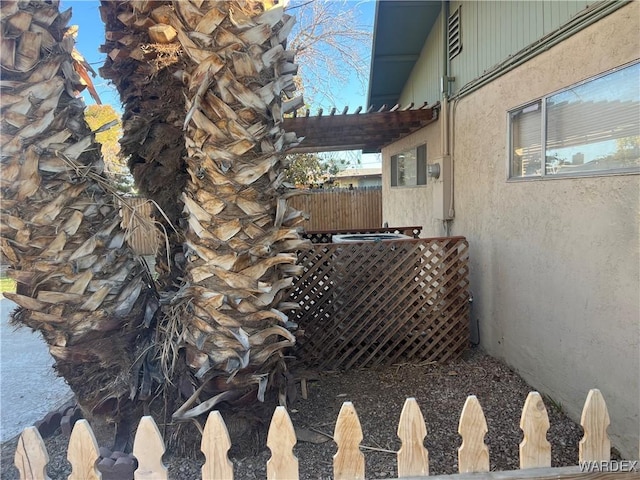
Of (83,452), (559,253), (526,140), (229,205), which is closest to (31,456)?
(83,452)

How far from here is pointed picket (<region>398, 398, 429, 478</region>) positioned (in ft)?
6.30

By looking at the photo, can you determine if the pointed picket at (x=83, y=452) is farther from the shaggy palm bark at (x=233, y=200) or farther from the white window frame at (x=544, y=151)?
the white window frame at (x=544, y=151)

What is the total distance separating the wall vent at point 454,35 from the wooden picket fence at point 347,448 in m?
5.70

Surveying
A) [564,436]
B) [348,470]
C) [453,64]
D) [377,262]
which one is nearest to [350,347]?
[377,262]

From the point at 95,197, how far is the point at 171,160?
2.11ft

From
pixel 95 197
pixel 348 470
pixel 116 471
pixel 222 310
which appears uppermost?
pixel 95 197

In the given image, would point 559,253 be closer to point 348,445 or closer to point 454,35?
point 348,445

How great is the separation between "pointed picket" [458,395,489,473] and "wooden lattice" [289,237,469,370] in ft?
10.4

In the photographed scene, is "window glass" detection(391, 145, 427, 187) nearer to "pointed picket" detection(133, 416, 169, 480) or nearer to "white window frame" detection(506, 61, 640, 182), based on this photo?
"white window frame" detection(506, 61, 640, 182)

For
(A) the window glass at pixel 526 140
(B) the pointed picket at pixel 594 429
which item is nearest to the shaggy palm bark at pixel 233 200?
(B) the pointed picket at pixel 594 429

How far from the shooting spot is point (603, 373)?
11.5 ft

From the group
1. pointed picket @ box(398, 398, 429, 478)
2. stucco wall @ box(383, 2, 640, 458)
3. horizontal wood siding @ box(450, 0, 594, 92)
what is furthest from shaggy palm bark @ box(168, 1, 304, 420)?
horizontal wood siding @ box(450, 0, 594, 92)

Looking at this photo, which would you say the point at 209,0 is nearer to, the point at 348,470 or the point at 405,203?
the point at 348,470

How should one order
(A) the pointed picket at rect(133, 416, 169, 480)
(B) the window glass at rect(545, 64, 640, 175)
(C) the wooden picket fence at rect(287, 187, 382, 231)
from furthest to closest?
(C) the wooden picket fence at rect(287, 187, 382, 231)
(B) the window glass at rect(545, 64, 640, 175)
(A) the pointed picket at rect(133, 416, 169, 480)
